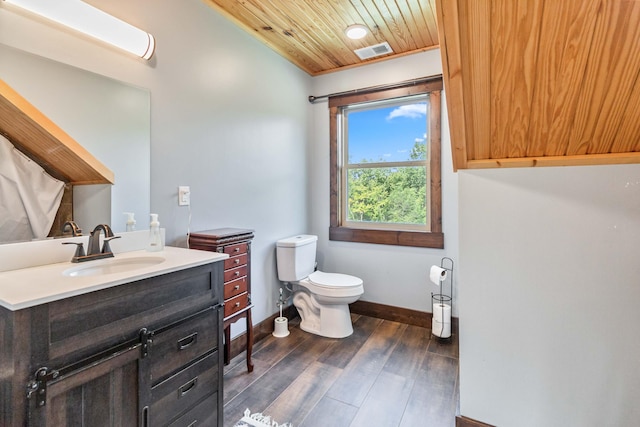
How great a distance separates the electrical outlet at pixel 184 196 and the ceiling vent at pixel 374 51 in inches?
75.0

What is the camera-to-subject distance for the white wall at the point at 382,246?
2.60 meters

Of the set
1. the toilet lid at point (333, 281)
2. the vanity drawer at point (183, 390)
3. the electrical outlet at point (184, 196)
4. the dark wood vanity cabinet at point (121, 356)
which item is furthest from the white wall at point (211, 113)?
the vanity drawer at point (183, 390)

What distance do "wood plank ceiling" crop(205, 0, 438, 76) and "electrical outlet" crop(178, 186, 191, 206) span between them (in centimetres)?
123

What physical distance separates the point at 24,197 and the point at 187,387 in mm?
1035

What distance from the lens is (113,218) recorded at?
58.8 inches

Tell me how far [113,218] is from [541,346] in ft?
6.94

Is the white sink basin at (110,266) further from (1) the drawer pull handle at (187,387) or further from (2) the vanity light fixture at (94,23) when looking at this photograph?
(2) the vanity light fixture at (94,23)

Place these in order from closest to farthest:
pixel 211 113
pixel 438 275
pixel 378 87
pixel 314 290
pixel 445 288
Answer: pixel 211 113
pixel 438 275
pixel 314 290
pixel 445 288
pixel 378 87

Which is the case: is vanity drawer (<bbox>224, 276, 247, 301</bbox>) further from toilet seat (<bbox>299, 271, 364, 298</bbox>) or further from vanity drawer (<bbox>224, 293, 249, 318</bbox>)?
toilet seat (<bbox>299, 271, 364, 298</bbox>)

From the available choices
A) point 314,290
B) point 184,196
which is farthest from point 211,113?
point 314,290

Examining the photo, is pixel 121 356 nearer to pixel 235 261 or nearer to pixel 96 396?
pixel 96 396

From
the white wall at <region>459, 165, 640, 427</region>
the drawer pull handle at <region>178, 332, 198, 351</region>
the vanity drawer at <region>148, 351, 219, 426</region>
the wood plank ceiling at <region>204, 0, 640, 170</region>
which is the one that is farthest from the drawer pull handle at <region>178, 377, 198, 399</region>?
the wood plank ceiling at <region>204, 0, 640, 170</region>

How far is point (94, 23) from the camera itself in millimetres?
1383

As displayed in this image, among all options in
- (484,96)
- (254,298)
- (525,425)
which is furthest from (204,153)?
(525,425)
